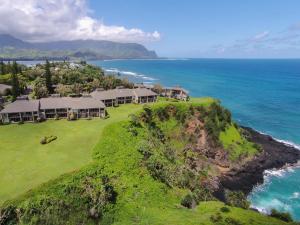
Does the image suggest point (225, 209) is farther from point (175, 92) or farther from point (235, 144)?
point (175, 92)

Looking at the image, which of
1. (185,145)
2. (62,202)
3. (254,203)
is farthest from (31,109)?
(254,203)

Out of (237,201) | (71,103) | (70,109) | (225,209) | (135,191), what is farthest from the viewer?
(71,103)

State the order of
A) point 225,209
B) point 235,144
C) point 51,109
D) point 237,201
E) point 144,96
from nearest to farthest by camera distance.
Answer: point 225,209 → point 237,201 → point 51,109 → point 235,144 → point 144,96

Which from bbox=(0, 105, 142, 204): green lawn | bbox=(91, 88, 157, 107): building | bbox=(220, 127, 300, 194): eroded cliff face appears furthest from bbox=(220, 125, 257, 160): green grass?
bbox=(0, 105, 142, 204): green lawn

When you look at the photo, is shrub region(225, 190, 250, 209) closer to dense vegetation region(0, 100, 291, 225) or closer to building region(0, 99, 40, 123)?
dense vegetation region(0, 100, 291, 225)

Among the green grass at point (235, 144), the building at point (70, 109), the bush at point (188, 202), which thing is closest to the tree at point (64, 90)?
the building at point (70, 109)

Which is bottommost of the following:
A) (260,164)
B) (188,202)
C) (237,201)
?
(260,164)

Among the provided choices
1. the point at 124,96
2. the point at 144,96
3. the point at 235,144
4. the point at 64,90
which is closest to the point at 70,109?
the point at 124,96

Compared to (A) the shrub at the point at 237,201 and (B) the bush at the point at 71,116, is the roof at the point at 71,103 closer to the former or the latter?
(B) the bush at the point at 71,116
